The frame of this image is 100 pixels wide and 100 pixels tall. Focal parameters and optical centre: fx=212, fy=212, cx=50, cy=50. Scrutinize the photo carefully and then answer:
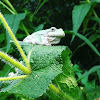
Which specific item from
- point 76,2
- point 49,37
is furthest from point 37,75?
Answer: point 76,2

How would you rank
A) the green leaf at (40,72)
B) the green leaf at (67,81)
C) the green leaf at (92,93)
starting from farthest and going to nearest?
the green leaf at (92,93)
the green leaf at (67,81)
the green leaf at (40,72)

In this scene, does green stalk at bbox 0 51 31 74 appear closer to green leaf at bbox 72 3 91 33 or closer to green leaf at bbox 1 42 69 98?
green leaf at bbox 1 42 69 98

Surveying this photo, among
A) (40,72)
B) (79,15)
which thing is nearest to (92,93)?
(79,15)

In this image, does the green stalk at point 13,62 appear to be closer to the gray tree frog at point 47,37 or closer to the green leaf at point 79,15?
the gray tree frog at point 47,37

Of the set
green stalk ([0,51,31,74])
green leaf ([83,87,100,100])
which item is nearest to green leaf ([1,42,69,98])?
green stalk ([0,51,31,74])

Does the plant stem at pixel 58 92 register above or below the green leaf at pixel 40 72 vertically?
below

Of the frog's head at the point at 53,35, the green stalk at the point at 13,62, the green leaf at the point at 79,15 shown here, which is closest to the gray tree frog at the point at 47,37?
the frog's head at the point at 53,35

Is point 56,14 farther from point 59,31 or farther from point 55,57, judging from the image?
point 55,57

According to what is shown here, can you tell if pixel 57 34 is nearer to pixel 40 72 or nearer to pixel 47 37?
pixel 47 37
